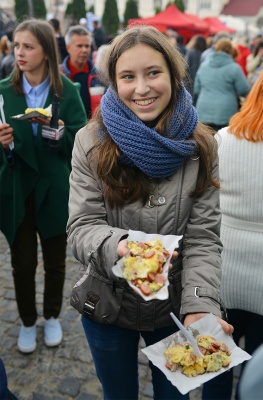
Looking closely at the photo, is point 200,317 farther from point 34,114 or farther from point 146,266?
point 34,114

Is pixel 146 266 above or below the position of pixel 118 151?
below

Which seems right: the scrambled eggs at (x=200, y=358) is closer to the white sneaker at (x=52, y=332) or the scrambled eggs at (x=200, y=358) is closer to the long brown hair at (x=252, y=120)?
the long brown hair at (x=252, y=120)

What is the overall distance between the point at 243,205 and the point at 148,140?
64 centimetres

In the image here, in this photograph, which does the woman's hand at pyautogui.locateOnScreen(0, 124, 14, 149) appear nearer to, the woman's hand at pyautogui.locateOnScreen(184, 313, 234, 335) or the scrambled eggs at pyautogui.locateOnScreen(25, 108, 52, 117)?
the scrambled eggs at pyautogui.locateOnScreen(25, 108, 52, 117)

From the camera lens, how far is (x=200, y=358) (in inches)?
67.2

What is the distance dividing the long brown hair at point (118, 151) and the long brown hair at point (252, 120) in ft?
0.87

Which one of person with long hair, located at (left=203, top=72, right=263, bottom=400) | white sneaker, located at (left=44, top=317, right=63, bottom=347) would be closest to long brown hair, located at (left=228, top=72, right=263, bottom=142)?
person with long hair, located at (left=203, top=72, right=263, bottom=400)

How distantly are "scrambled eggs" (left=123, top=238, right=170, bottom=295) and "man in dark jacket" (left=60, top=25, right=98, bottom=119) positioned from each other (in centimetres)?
344

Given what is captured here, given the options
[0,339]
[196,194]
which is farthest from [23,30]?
[0,339]

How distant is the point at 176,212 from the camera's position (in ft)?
5.98

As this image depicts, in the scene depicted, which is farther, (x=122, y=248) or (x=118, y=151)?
(x=118, y=151)

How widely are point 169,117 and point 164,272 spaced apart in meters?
0.66

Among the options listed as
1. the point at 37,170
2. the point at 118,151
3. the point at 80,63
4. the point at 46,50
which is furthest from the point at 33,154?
the point at 80,63

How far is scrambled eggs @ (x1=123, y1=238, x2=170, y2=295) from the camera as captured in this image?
5.00 ft
